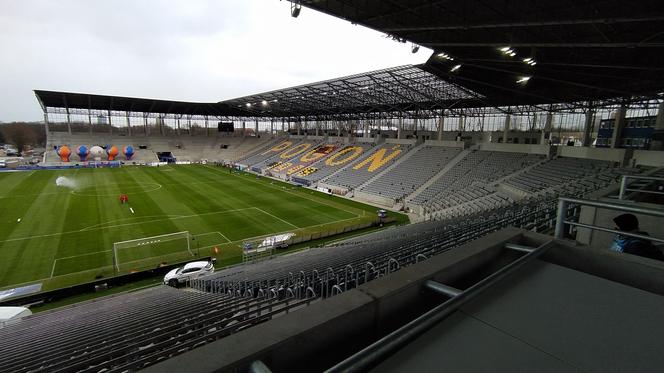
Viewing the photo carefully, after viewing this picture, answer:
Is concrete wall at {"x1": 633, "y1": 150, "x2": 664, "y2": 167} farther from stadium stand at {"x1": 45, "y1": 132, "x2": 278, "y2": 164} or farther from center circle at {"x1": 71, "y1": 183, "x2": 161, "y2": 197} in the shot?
stadium stand at {"x1": 45, "y1": 132, "x2": 278, "y2": 164}

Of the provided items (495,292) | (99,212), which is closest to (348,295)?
(495,292)

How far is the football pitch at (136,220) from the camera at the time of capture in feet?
59.6

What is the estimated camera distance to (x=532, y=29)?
1296cm

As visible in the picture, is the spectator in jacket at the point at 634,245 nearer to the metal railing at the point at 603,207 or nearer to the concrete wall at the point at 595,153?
the metal railing at the point at 603,207

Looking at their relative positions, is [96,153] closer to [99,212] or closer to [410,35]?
[99,212]

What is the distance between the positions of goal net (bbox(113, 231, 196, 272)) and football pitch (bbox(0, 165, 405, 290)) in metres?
0.06

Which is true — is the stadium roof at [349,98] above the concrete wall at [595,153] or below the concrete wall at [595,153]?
above

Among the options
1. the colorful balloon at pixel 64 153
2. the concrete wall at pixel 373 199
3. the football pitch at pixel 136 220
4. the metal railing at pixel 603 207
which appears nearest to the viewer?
the metal railing at pixel 603 207

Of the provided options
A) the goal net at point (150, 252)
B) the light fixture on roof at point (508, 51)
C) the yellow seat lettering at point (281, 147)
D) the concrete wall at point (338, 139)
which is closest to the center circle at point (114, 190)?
the goal net at point (150, 252)

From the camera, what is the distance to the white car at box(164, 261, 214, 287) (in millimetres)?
15523

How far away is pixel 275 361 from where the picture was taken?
66.6 inches

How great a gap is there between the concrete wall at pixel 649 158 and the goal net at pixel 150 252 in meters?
31.7

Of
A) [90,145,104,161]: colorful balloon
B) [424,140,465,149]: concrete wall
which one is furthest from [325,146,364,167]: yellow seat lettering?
[90,145,104,161]: colorful balloon

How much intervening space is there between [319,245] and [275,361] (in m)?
19.6
